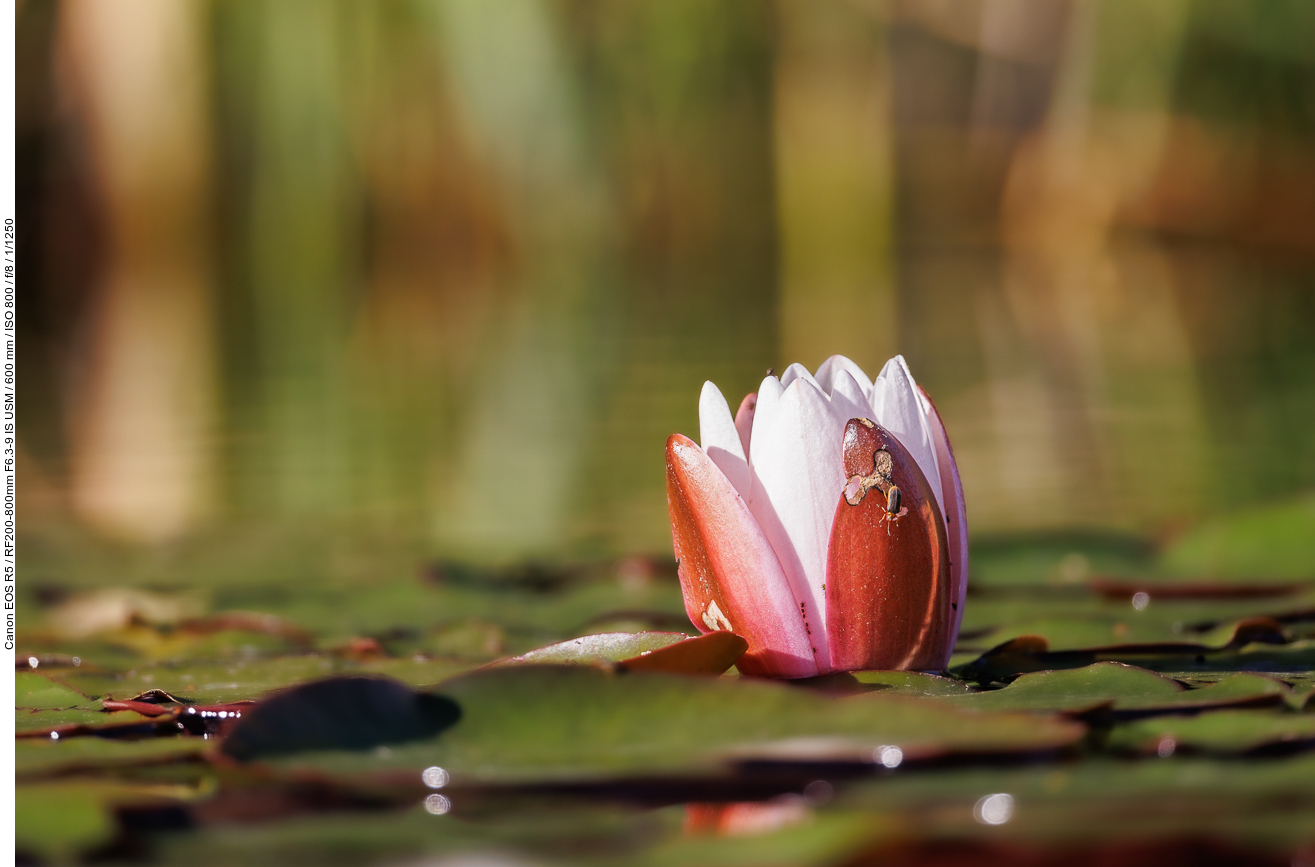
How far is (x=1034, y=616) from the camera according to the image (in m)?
1.29

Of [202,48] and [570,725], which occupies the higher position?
[202,48]

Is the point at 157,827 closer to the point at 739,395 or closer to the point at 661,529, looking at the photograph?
the point at 661,529

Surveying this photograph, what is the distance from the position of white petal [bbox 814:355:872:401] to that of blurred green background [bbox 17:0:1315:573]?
718mm

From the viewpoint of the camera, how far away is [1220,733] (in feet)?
2.50

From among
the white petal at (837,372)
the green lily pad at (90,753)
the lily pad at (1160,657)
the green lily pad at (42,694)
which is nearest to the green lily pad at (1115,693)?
the lily pad at (1160,657)

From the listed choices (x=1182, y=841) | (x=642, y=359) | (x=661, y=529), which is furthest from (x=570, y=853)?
(x=642, y=359)

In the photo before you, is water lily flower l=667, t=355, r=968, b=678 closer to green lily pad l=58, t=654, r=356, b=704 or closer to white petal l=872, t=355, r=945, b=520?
white petal l=872, t=355, r=945, b=520

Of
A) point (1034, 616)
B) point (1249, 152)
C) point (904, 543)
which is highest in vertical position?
point (1249, 152)

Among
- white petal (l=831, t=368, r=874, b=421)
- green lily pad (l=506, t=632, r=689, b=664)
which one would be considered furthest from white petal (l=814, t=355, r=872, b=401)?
green lily pad (l=506, t=632, r=689, b=664)

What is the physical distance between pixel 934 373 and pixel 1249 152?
553 cm

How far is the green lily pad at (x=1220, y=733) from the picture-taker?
0.74 metres

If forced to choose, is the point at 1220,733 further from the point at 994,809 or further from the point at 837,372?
the point at 837,372

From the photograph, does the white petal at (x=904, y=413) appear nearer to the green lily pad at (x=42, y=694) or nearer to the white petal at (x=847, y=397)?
the white petal at (x=847, y=397)

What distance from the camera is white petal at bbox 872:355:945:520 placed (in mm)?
992
